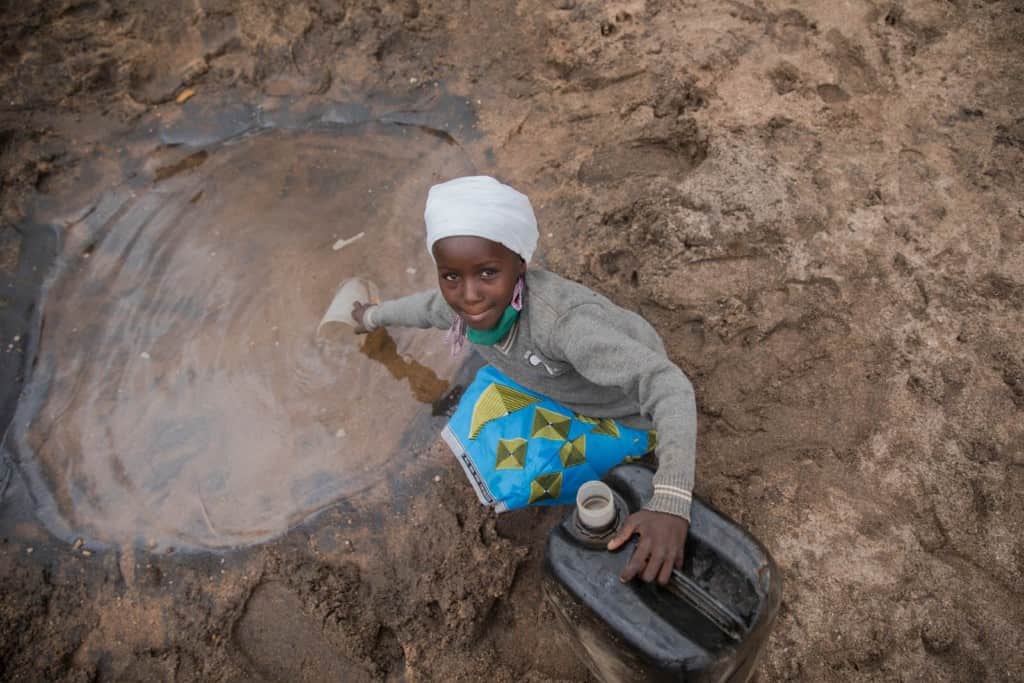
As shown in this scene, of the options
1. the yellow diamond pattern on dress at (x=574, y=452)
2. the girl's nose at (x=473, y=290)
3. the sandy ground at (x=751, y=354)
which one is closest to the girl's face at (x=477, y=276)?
the girl's nose at (x=473, y=290)

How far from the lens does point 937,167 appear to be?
2.37 meters

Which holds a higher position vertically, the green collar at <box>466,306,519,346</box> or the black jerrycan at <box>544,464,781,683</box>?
the green collar at <box>466,306,519,346</box>

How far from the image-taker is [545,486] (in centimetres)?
196

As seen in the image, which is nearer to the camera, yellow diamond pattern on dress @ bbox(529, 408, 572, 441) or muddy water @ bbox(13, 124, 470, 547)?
yellow diamond pattern on dress @ bbox(529, 408, 572, 441)

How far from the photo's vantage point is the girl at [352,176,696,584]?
59.9 inches

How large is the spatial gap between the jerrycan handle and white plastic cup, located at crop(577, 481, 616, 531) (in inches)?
7.0

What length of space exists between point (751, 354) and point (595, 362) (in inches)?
31.3


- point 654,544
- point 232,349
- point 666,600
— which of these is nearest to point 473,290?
point 654,544

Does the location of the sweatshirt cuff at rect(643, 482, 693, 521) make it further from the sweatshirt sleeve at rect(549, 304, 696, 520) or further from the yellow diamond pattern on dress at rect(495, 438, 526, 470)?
the yellow diamond pattern on dress at rect(495, 438, 526, 470)

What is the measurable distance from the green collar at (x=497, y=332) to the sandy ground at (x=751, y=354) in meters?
0.60

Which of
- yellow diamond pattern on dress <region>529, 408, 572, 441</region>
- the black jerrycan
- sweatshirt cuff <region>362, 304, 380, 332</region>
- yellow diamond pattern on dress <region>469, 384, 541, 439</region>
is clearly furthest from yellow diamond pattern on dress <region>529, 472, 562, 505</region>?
sweatshirt cuff <region>362, 304, 380, 332</region>

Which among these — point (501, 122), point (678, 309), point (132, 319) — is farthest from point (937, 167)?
point (132, 319)

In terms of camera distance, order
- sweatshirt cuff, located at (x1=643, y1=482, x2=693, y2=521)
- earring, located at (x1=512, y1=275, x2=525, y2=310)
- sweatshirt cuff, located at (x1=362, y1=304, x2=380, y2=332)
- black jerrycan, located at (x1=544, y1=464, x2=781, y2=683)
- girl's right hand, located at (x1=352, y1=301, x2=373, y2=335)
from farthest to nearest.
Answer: girl's right hand, located at (x1=352, y1=301, x2=373, y2=335) → sweatshirt cuff, located at (x1=362, y1=304, x2=380, y2=332) → earring, located at (x1=512, y1=275, x2=525, y2=310) → sweatshirt cuff, located at (x1=643, y1=482, x2=693, y2=521) → black jerrycan, located at (x1=544, y1=464, x2=781, y2=683)

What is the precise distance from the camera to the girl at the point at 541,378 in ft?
4.99
